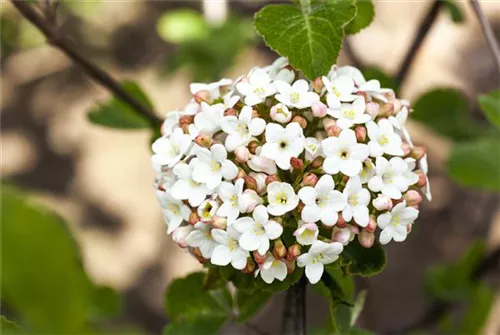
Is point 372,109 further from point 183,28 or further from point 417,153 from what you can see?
point 183,28

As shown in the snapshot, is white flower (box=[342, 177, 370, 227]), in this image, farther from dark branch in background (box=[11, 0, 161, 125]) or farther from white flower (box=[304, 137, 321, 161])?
dark branch in background (box=[11, 0, 161, 125])

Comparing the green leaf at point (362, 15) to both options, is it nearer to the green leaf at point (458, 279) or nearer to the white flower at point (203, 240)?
the white flower at point (203, 240)

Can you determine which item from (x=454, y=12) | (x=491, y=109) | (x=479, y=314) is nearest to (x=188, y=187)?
(x=491, y=109)

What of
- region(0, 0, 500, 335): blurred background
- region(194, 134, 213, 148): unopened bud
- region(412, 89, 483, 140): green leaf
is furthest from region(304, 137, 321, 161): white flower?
region(0, 0, 500, 335): blurred background

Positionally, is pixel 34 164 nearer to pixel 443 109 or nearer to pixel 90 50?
pixel 90 50

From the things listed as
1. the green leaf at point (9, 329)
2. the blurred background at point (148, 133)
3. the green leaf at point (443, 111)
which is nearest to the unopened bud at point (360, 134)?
the green leaf at point (9, 329)
